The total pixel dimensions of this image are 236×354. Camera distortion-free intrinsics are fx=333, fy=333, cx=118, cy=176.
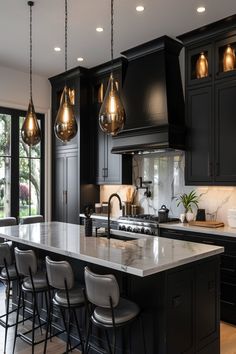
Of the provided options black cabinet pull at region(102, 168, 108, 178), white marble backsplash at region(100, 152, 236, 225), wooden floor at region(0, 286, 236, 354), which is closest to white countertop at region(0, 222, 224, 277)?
wooden floor at region(0, 286, 236, 354)

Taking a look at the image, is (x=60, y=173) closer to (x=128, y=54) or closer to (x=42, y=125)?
(x=42, y=125)

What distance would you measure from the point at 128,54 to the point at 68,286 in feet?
12.8

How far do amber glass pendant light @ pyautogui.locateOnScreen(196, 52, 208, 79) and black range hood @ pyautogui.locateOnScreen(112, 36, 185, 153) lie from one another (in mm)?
392

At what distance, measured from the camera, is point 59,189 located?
21.5 feet

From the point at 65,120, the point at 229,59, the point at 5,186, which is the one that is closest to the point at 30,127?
the point at 65,120

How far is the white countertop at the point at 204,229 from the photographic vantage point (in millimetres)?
3951

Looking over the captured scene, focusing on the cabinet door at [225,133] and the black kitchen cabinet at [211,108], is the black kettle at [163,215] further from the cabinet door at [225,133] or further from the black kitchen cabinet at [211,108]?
the cabinet door at [225,133]

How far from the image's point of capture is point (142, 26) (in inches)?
172

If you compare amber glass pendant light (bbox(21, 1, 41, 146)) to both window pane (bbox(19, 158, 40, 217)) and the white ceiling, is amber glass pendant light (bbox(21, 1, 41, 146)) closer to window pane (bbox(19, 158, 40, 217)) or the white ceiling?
the white ceiling

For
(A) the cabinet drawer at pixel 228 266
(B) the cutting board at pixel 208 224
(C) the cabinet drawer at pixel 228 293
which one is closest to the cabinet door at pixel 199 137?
(B) the cutting board at pixel 208 224

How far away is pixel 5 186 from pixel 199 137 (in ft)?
11.9

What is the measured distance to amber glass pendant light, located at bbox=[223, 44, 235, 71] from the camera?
436 cm

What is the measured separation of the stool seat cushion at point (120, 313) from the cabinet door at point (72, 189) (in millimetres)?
3589

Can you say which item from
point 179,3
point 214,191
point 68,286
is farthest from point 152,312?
point 179,3
